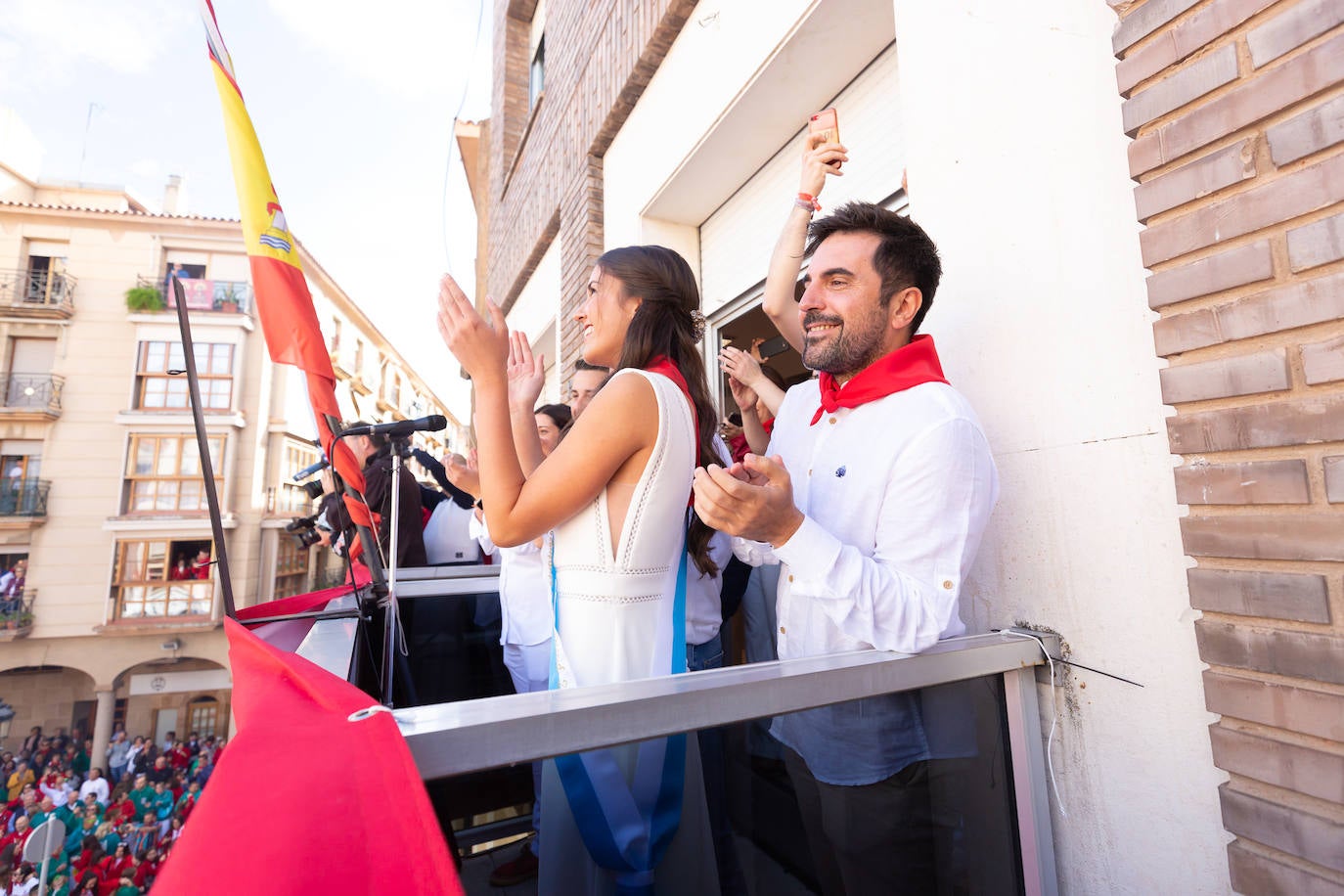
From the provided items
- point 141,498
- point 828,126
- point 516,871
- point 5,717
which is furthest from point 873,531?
point 5,717

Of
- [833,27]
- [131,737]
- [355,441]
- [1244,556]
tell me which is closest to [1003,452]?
[1244,556]

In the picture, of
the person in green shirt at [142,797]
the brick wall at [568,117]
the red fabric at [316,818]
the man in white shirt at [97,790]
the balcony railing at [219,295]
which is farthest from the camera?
the balcony railing at [219,295]

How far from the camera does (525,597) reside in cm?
231

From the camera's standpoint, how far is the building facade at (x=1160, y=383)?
100 cm

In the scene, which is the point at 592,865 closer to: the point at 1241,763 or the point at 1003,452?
the point at 1241,763

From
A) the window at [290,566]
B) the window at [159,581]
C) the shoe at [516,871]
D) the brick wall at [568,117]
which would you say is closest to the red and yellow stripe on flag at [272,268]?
the shoe at [516,871]

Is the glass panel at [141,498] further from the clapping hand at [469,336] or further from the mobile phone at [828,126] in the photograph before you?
the mobile phone at [828,126]

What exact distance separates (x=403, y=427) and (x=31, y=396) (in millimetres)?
29952

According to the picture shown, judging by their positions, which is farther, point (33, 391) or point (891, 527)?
point (33, 391)

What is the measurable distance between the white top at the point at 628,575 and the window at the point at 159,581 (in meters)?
26.1

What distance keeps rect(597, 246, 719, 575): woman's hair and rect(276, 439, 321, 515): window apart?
963 inches

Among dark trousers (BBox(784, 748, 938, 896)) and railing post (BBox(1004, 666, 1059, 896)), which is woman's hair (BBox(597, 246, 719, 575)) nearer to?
dark trousers (BBox(784, 748, 938, 896))

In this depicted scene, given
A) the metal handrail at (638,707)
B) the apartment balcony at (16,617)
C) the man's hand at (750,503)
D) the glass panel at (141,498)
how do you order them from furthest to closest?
1. the glass panel at (141,498)
2. the apartment balcony at (16,617)
3. the man's hand at (750,503)
4. the metal handrail at (638,707)

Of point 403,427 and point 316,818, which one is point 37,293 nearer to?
point 403,427
